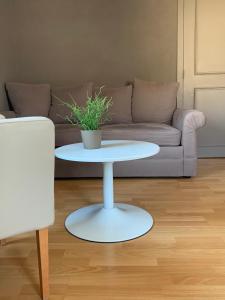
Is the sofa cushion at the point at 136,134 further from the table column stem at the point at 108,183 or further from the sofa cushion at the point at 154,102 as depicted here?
the table column stem at the point at 108,183

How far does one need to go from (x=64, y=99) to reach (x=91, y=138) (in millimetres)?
1658

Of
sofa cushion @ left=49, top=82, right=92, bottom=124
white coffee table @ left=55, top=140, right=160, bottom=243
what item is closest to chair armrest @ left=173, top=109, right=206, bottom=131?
white coffee table @ left=55, top=140, right=160, bottom=243

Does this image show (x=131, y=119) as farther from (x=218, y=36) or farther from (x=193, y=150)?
(x=218, y=36)

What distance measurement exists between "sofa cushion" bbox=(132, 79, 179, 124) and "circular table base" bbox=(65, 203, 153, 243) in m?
1.47

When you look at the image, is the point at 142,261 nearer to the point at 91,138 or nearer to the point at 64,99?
the point at 91,138

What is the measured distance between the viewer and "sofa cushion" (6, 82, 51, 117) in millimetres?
3531

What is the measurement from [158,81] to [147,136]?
1192mm

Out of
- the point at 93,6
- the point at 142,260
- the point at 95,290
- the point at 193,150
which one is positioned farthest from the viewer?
the point at 93,6

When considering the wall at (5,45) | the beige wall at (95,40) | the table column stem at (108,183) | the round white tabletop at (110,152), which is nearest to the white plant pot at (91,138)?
the round white tabletop at (110,152)

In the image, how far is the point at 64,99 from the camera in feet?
11.8

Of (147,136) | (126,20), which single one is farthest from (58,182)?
(126,20)

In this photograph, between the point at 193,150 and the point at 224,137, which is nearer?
the point at 193,150

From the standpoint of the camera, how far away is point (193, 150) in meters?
3.00

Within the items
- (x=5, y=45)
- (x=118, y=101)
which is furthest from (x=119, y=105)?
(x=5, y=45)
